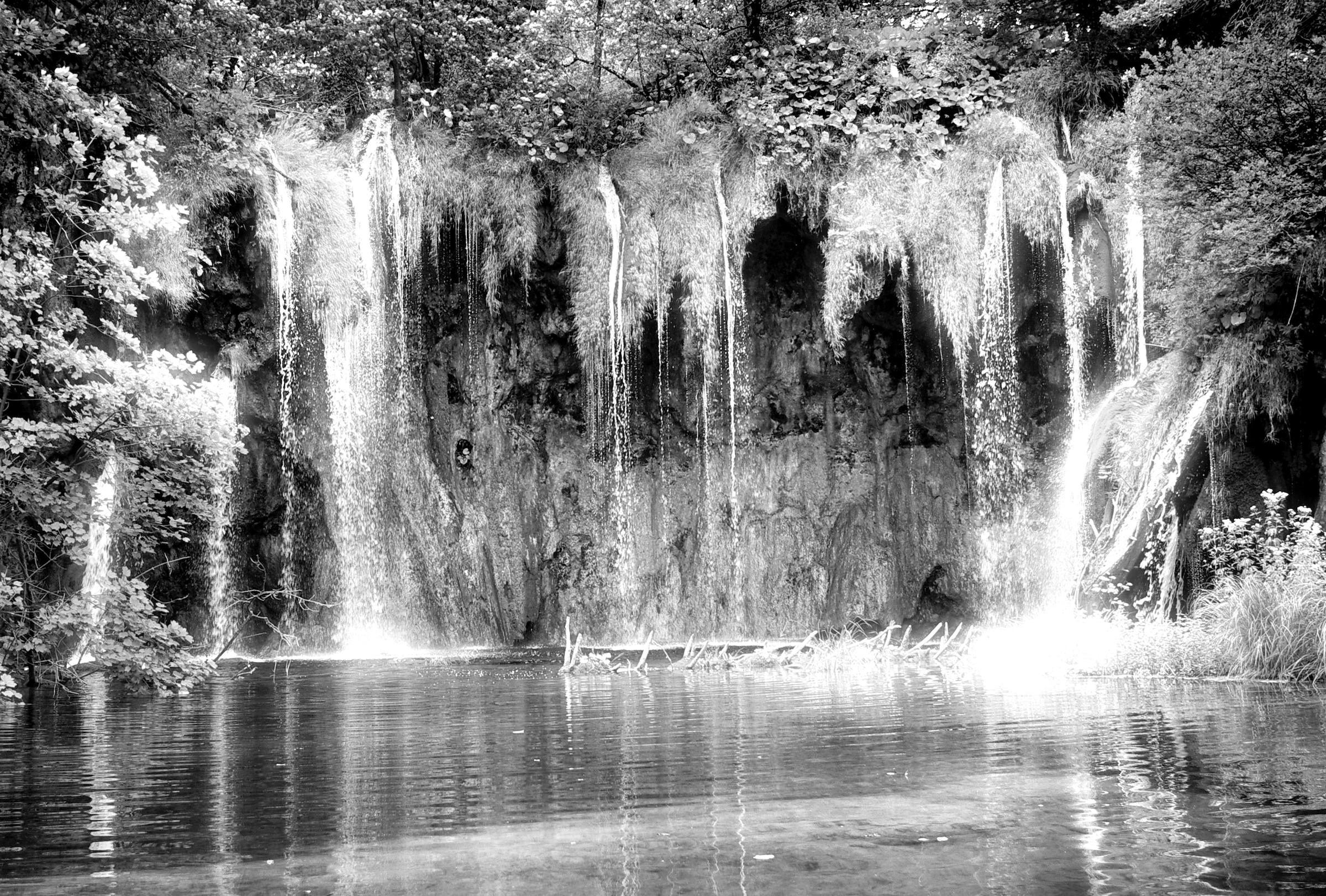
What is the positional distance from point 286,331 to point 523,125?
5.42m

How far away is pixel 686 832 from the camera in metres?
4.12

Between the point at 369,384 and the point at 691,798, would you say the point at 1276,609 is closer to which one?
the point at 691,798

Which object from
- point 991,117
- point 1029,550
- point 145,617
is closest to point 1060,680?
point 145,617

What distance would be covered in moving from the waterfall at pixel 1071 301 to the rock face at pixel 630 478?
691 millimetres

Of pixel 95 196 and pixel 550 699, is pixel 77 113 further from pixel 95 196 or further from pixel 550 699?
pixel 550 699

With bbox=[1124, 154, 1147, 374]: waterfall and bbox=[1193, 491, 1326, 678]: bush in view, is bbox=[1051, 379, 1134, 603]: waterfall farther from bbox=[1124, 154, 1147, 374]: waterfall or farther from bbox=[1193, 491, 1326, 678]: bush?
bbox=[1193, 491, 1326, 678]: bush

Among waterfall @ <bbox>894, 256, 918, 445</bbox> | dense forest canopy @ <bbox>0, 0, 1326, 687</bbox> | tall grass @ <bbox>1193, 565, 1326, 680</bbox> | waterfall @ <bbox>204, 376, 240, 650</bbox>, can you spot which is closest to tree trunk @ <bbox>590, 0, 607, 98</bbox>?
dense forest canopy @ <bbox>0, 0, 1326, 687</bbox>

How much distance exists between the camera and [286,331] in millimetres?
19250

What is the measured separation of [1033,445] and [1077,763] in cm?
1489

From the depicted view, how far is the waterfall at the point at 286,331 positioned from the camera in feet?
61.9

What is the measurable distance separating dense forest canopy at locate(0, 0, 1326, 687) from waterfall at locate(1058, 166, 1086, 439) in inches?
19.7

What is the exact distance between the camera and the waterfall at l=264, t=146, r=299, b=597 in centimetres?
1886

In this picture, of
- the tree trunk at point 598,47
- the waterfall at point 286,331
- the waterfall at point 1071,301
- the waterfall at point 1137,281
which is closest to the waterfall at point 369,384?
the waterfall at point 286,331

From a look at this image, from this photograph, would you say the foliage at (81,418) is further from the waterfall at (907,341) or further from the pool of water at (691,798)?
the waterfall at (907,341)
